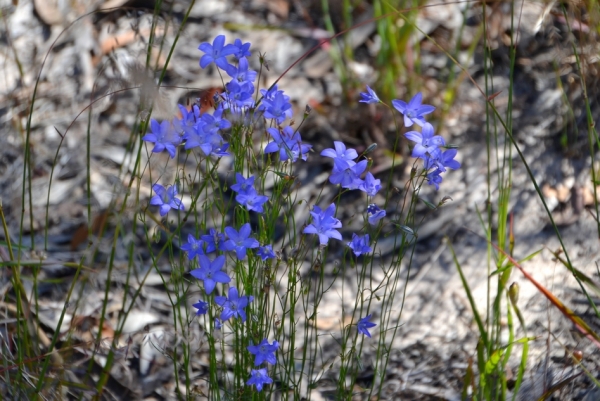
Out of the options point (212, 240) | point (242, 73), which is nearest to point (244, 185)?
point (212, 240)

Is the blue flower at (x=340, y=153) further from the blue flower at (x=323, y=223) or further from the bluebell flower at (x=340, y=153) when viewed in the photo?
the blue flower at (x=323, y=223)

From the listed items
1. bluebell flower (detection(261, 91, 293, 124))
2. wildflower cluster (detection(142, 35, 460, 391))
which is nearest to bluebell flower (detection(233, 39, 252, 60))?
wildflower cluster (detection(142, 35, 460, 391))

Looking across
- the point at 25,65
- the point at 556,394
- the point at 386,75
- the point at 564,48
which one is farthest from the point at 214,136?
the point at 25,65

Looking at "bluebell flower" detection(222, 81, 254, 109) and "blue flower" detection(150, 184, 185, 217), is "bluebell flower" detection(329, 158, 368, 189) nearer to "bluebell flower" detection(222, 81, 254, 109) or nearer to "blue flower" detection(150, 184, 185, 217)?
"bluebell flower" detection(222, 81, 254, 109)

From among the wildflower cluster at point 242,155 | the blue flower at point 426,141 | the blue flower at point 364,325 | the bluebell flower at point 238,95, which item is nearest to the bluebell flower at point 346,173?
the wildflower cluster at point 242,155

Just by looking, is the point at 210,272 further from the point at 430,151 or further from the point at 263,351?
the point at 430,151

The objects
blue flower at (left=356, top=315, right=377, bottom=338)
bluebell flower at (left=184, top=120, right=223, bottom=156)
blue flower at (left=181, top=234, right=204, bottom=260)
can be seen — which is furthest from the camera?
blue flower at (left=356, top=315, right=377, bottom=338)

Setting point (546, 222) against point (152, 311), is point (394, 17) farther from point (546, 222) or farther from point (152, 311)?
point (152, 311)
